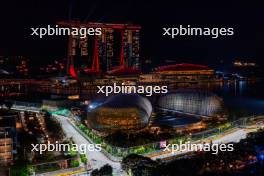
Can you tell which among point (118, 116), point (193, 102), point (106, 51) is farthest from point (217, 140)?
point (106, 51)

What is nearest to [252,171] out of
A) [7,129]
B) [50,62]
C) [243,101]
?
[7,129]

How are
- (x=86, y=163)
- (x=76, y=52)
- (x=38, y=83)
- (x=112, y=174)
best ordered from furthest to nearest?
(x=76, y=52) < (x=38, y=83) < (x=86, y=163) < (x=112, y=174)

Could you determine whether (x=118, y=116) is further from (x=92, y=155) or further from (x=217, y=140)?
(x=217, y=140)

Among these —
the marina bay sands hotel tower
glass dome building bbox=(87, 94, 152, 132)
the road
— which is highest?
the marina bay sands hotel tower

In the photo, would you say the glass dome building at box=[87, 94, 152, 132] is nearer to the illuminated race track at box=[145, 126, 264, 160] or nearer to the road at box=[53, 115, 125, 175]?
the road at box=[53, 115, 125, 175]

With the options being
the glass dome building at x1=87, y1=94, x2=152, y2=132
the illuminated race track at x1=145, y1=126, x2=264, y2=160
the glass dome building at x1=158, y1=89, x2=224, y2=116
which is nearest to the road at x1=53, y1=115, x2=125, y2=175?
the glass dome building at x1=87, y1=94, x2=152, y2=132

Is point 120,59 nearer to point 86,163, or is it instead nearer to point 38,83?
point 38,83
